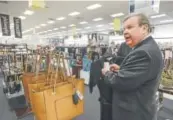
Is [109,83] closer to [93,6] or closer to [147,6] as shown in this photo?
[147,6]

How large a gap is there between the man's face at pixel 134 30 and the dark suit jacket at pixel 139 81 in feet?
0.17

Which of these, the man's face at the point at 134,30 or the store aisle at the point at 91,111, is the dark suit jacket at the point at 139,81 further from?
the store aisle at the point at 91,111

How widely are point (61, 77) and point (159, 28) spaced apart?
1542cm

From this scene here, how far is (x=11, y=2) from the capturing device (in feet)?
26.0

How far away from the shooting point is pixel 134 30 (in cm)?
127

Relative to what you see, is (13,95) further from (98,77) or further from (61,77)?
(98,77)

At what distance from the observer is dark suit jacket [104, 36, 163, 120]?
3.80 ft

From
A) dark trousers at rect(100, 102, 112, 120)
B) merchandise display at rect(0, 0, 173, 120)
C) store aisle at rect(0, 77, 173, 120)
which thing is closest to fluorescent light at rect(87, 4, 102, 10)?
merchandise display at rect(0, 0, 173, 120)

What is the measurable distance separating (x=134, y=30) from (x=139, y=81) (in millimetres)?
403

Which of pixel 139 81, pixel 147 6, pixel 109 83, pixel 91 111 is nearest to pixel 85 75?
pixel 91 111

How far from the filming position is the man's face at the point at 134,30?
1260mm

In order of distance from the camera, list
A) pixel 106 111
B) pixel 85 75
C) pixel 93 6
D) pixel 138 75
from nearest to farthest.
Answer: pixel 138 75
pixel 106 111
pixel 85 75
pixel 93 6

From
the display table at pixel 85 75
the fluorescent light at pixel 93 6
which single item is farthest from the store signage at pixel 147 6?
the fluorescent light at pixel 93 6

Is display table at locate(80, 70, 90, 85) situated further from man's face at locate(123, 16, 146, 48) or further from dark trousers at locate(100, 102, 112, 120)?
man's face at locate(123, 16, 146, 48)
